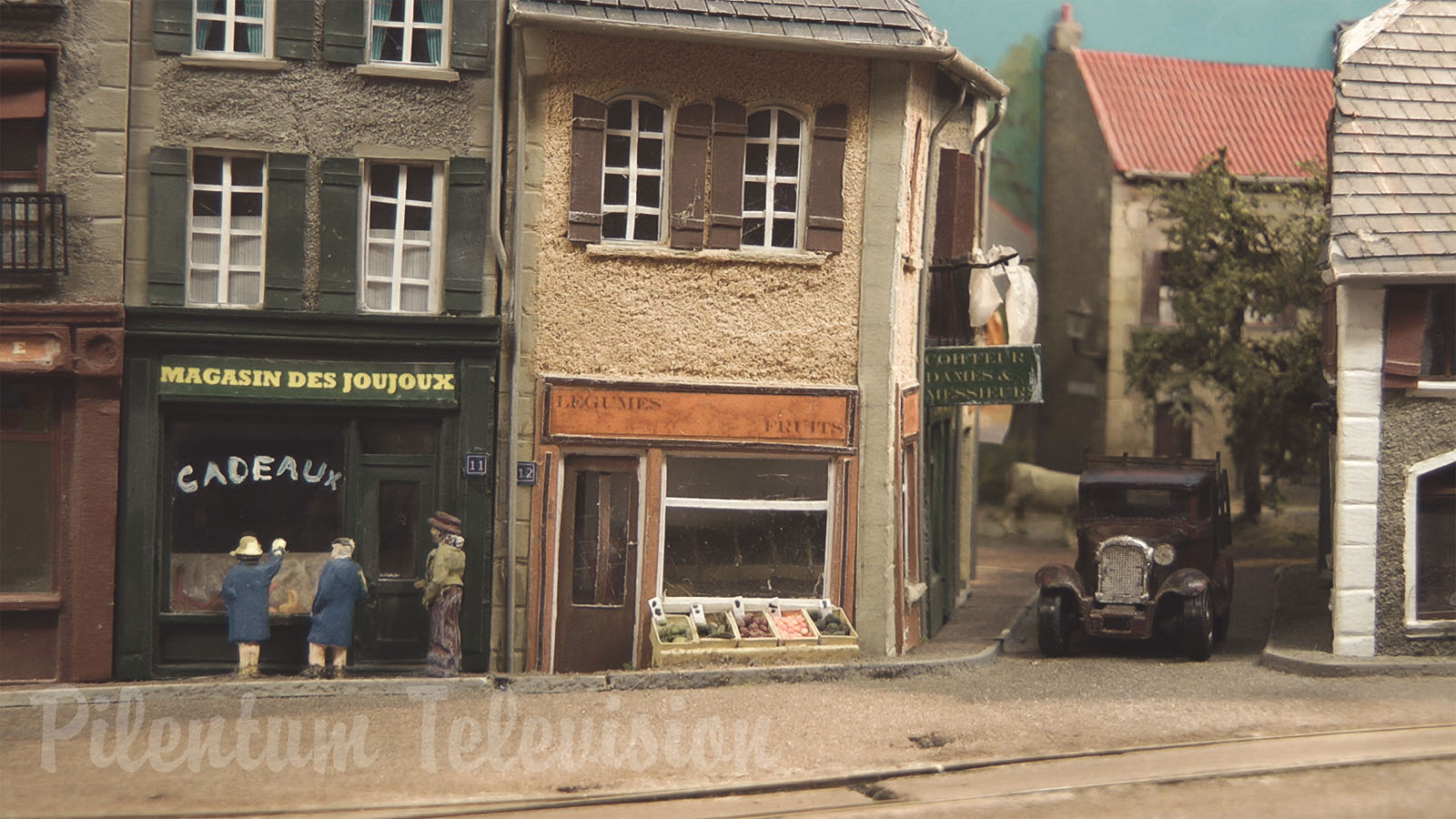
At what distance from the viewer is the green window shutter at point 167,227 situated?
16203 mm

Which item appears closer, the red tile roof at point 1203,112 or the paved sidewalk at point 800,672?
the paved sidewalk at point 800,672

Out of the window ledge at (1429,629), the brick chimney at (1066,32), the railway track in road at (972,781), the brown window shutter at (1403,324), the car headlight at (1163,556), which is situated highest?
the brick chimney at (1066,32)

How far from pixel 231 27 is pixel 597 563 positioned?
21.5ft

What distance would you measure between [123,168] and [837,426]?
7.61 meters

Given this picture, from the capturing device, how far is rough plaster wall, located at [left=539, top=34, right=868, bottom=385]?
16.4m

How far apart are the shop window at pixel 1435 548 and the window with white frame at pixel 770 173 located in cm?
678

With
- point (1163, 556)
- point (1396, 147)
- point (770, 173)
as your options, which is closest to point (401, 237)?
point (770, 173)

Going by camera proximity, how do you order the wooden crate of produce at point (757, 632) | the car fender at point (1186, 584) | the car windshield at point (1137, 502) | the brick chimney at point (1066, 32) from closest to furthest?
the wooden crate of produce at point (757, 632) < the car fender at point (1186, 584) < the car windshield at point (1137, 502) < the brick chimney at point (1066, 32)

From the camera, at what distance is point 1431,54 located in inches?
675

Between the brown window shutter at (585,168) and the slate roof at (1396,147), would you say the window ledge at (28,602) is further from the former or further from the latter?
the slate roof at (1396,147)

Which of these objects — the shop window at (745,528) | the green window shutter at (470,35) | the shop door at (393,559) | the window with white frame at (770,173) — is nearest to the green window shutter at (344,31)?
the green window shutter at (470,35)

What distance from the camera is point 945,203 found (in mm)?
19188

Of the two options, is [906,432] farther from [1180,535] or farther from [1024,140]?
[1024,140]

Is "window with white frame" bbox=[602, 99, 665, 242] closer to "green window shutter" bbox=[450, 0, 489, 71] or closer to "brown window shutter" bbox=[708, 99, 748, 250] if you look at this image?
"brown window shutter" bbox=[708, 99, 748, 250]
